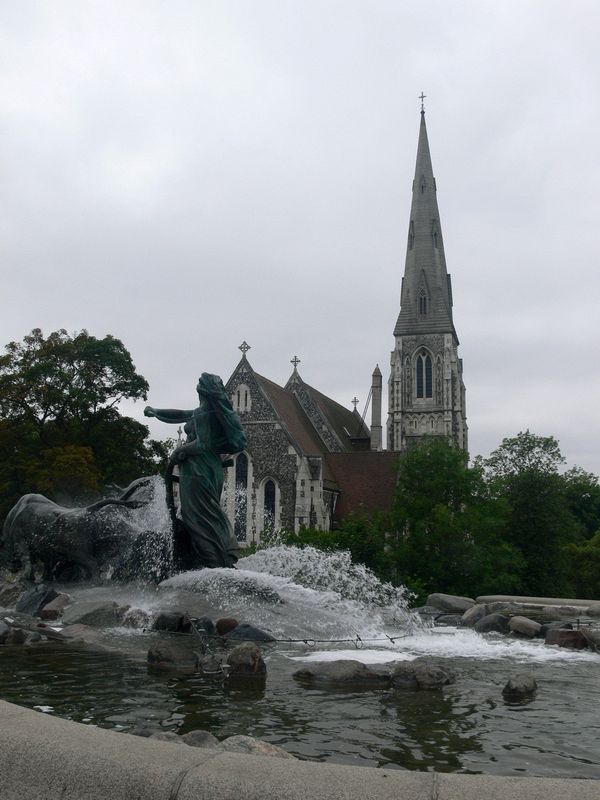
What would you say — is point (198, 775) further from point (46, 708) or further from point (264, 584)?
point (264, 584)

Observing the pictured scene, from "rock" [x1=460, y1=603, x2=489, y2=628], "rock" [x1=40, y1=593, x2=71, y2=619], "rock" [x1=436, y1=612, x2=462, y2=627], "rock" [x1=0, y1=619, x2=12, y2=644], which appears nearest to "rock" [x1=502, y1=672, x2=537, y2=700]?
"rock" [x1=0, y1=619, x2=12, y2=644]

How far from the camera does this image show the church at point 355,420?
137 ft

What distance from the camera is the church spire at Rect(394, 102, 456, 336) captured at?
62062 mm

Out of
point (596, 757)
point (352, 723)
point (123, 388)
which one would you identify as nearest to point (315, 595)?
→ point (352, 723)

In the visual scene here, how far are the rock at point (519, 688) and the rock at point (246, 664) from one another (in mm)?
2250

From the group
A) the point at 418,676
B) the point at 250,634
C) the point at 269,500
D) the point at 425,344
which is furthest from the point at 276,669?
the point at 425,344

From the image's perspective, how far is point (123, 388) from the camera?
3922 cm

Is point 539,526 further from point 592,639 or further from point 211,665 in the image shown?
point 211,665

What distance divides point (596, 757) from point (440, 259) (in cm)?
6322

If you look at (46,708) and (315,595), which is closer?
(46,708)

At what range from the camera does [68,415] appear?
38.0 metres

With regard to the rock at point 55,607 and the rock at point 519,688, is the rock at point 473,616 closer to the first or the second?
the rock at point 519,688

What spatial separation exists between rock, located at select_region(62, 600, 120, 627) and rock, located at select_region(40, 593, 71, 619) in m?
0.51

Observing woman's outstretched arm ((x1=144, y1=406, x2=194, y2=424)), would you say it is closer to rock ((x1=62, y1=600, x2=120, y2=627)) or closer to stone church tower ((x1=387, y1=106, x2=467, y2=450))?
rock ((x1=62, y1=600, x2=120, y2=627))
